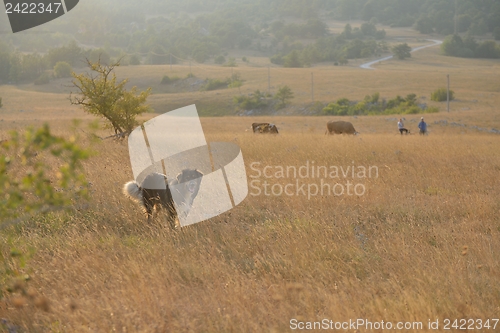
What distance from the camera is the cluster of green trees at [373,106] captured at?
5125 cm

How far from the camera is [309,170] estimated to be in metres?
11.6

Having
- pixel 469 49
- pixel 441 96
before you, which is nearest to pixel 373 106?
pixel 441 96

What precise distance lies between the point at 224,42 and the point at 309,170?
181037 millimetres

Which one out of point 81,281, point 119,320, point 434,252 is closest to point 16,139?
point 119,320

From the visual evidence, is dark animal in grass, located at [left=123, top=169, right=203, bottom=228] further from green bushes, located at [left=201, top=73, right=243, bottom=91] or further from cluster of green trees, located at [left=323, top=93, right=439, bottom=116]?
green bushes, located at [left=201, top=73, right=243, bottom=91]

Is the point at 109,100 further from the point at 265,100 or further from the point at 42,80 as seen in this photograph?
the point at 42,80

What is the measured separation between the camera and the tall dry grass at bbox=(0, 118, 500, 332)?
174 inches

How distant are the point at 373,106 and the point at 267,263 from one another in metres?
51.1

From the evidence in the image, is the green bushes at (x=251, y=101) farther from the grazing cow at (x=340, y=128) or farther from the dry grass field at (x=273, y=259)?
the dry grass field at (x=273, y=259)

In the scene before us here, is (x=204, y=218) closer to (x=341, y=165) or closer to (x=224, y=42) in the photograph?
(x=341, y=165)

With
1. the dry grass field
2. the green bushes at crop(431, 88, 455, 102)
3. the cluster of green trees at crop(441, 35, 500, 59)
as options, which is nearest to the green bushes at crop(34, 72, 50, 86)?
the green bushes at crop(431, 88, 455, 102)

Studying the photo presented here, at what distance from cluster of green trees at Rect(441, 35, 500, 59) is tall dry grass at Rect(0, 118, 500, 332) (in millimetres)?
143763

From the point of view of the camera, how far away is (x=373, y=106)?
54.1 metres

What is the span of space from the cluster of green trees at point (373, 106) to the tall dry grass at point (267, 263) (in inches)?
1701
